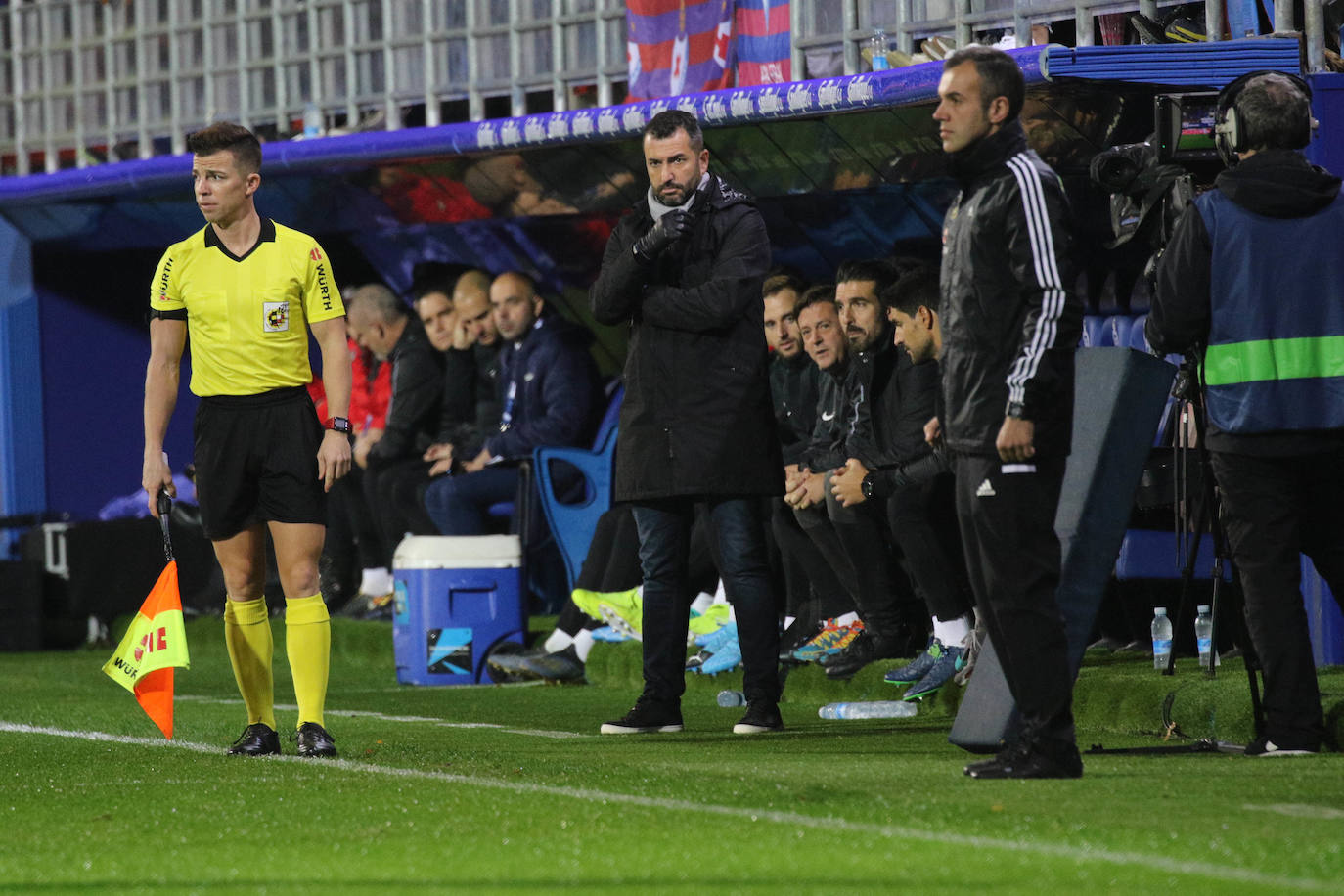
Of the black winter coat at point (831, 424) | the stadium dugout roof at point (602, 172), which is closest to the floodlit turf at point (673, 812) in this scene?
the black winter coat at point (831, 424)

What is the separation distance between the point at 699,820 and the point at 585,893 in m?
0.80

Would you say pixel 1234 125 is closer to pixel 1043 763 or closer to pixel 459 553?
pixel 1043 763

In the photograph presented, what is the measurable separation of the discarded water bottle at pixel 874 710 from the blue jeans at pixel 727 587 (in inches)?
24.3

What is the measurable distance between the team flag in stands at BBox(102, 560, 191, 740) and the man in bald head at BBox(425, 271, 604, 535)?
14.8 ft

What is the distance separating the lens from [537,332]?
419 inches

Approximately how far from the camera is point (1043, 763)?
191 inches

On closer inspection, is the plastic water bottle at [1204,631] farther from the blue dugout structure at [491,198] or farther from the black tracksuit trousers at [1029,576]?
the black tracksuit trousers at [1029,576]

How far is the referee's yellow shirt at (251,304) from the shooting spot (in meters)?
5.89

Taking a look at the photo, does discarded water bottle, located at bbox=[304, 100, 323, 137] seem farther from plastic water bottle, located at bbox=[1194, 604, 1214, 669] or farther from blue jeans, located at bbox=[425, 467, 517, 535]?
plastic water bottle, located at bbox=[1194, 604, 1214, 669]

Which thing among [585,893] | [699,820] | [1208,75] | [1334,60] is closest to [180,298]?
[699,820]

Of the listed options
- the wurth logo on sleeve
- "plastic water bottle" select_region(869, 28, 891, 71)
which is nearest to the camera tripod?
the wurth logo on sleeve

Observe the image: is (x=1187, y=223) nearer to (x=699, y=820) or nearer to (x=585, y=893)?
(x=699, y=820)

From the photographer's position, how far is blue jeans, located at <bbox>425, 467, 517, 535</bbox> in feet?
34.7

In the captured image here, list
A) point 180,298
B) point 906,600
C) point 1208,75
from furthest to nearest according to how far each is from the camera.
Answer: point 906,600 → point 1208,75 → point 180,298
